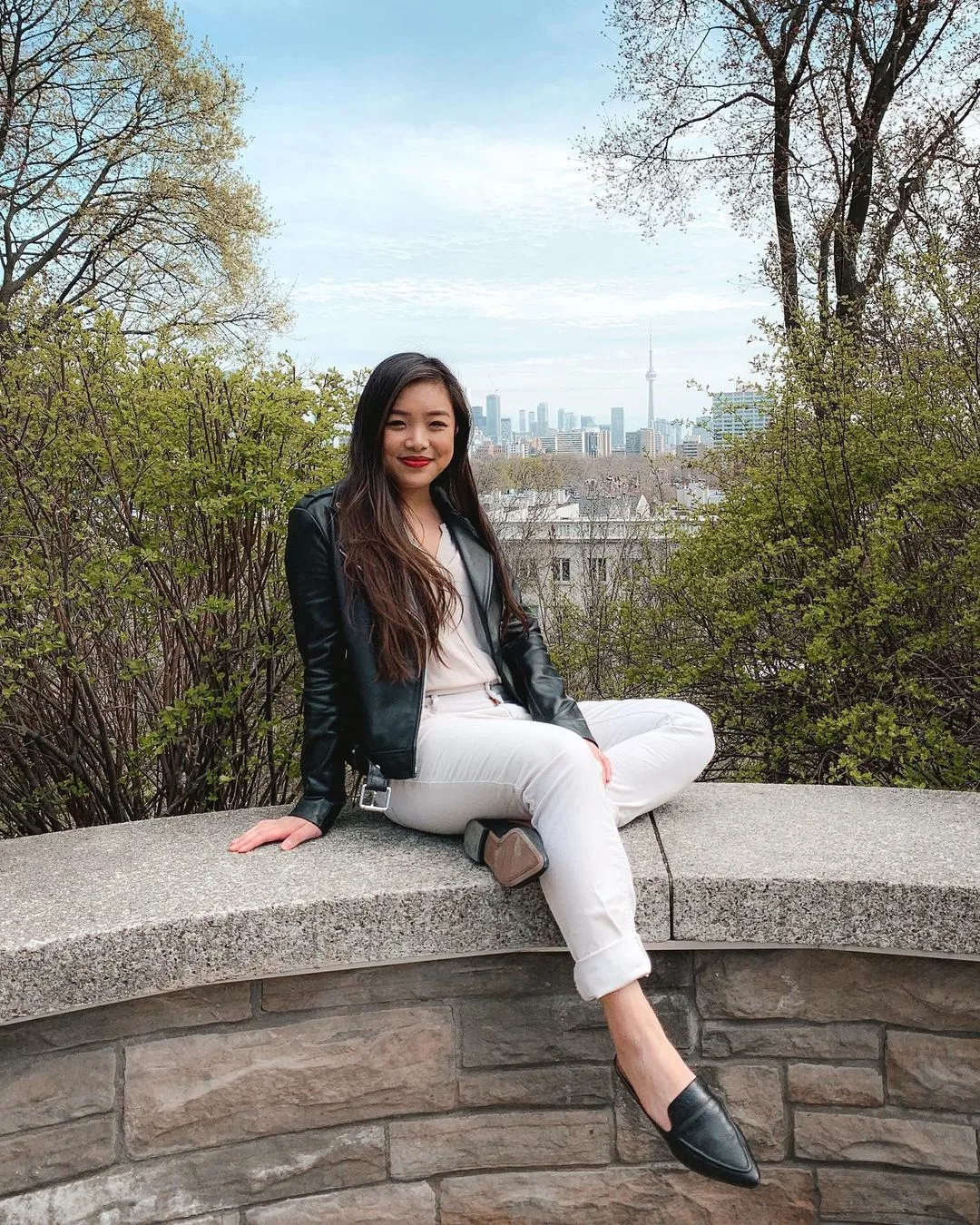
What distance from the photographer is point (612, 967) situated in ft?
5.73

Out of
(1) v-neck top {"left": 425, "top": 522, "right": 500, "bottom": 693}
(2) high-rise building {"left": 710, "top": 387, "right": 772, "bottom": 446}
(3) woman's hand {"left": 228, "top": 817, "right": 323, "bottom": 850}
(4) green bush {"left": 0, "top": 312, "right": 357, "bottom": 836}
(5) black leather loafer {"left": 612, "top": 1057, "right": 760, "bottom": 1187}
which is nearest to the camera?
(5) black leather loafer {"left": 612, "top": 1057, "right": 760, "bottom": 1187}

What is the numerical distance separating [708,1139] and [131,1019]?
103cm

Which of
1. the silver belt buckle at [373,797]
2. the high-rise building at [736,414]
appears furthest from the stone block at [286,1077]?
the high-rise building at [736,414]

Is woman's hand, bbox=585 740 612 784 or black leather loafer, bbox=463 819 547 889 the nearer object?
black leather loafer, bbox=463 819 547 889

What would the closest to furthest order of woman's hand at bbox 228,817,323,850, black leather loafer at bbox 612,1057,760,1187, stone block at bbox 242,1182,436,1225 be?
black leather loafer at bbox 612,1057,760,1187 < stone block at bbox 242,1182,436,1225 < woman's hand at bbox 228,817,323,850

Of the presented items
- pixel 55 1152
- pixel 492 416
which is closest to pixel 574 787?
pixel 55 1152

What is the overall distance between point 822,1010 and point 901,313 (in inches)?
114

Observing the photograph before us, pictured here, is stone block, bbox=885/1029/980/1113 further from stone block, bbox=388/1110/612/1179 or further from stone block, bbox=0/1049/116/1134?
stone block, bbox=0/1049/116/1134

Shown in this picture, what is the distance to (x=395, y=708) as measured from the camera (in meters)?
2.16

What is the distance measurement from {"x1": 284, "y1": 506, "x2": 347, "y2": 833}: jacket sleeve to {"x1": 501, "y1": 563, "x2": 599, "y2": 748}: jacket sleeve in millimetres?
454

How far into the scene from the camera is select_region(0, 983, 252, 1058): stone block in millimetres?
1765

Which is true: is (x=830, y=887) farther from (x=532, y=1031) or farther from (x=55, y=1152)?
(x=55, y=1152)

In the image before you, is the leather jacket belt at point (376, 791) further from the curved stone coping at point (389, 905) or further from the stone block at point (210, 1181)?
the stone block at point (210, 1181)

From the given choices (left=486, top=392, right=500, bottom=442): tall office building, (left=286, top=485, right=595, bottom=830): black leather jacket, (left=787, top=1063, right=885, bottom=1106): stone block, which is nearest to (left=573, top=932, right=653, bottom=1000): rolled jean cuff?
(left=787, top=1063, right=885, bottom=1106): stone block
